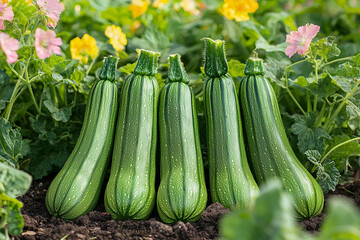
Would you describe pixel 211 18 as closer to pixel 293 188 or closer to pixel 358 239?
pixel 293 188

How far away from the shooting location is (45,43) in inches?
80.3

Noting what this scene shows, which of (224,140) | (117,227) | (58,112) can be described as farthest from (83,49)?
(117,227)

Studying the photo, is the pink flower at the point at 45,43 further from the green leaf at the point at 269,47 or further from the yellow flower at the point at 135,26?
the yellow flower at the point at 135,26

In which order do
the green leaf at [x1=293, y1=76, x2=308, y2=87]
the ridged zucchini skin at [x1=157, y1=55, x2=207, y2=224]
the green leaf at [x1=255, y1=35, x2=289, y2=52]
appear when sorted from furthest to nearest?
the green leaf at [x1=255, y1=35, x2=289, y2=52] → the green leaf at [x1=293, y1=76, x2=308, y2=87] → the ridged zucchini skin at [x1=157, y1=55, x2=207, y2=224]

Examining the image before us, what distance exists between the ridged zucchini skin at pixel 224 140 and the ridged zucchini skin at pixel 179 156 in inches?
3.1

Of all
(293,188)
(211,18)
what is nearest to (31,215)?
(293,188)

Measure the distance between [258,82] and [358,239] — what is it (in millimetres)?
1509

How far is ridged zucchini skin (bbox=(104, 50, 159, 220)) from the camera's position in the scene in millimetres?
2172

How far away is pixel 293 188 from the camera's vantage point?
2.22 metres

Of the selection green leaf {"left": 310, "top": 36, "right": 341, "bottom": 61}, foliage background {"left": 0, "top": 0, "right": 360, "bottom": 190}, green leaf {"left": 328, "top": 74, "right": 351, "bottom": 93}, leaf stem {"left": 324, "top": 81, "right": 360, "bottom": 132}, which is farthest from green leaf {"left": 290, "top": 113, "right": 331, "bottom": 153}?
green leaf {"left": 310, "top": 36, "right": 341, "bottom": 61}

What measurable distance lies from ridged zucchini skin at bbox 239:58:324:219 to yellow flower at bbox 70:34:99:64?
115 cm

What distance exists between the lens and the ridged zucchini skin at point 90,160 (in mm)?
2186

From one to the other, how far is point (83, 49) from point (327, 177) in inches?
71.0

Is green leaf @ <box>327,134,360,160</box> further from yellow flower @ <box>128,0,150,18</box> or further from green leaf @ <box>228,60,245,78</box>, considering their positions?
yellow flower @ <box>128,0,150,18</box>
